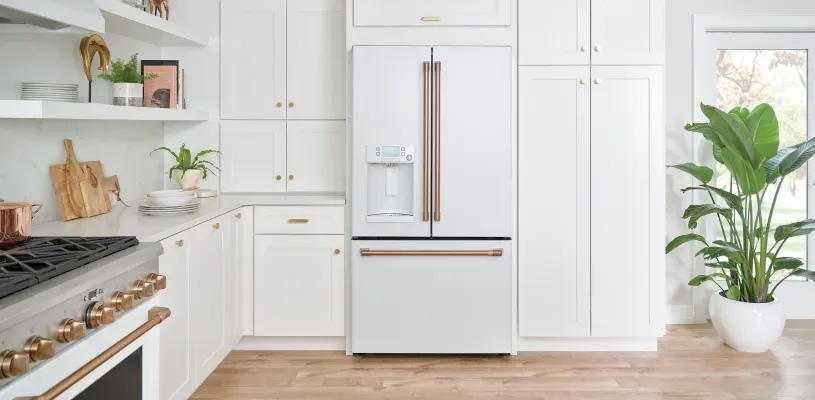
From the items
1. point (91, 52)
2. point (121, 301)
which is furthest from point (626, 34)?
point (121, 301)

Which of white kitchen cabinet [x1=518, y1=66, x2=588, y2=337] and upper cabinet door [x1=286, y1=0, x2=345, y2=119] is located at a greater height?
upper cabinet door [x1=286, y1=0, x2=345, y2=119]

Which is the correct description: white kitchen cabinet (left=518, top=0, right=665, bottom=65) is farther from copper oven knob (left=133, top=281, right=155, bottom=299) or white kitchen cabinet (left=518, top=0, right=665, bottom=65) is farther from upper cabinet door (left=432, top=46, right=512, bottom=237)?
copper oven knob (left=133, top=281, right=155, bottom=299)

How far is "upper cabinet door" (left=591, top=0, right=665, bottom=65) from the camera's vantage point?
3.62 m

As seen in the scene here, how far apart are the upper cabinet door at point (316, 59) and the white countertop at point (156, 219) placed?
0.53m

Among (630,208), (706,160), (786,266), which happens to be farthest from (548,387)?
(706,160)

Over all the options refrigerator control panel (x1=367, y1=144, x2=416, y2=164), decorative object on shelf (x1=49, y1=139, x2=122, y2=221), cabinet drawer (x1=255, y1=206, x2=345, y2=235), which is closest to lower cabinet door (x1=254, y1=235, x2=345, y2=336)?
cabinet drawer (x1=255, y1=206, x2=345, y2=235)

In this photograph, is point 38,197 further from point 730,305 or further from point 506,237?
point 730,305

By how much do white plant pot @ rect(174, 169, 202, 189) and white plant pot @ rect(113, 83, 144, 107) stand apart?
675mm

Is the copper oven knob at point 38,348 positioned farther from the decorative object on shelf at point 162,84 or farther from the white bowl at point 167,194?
the decorative object on shelf at point 162,84

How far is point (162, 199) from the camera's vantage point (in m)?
3.02

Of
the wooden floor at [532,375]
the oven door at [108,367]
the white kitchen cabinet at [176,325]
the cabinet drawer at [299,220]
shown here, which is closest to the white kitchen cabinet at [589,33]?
the cabinet drawer at [299,220]

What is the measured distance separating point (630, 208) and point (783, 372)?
1099 mm

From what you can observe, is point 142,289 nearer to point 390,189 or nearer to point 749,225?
point 390,189

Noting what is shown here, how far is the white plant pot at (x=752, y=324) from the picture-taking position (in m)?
3.67
